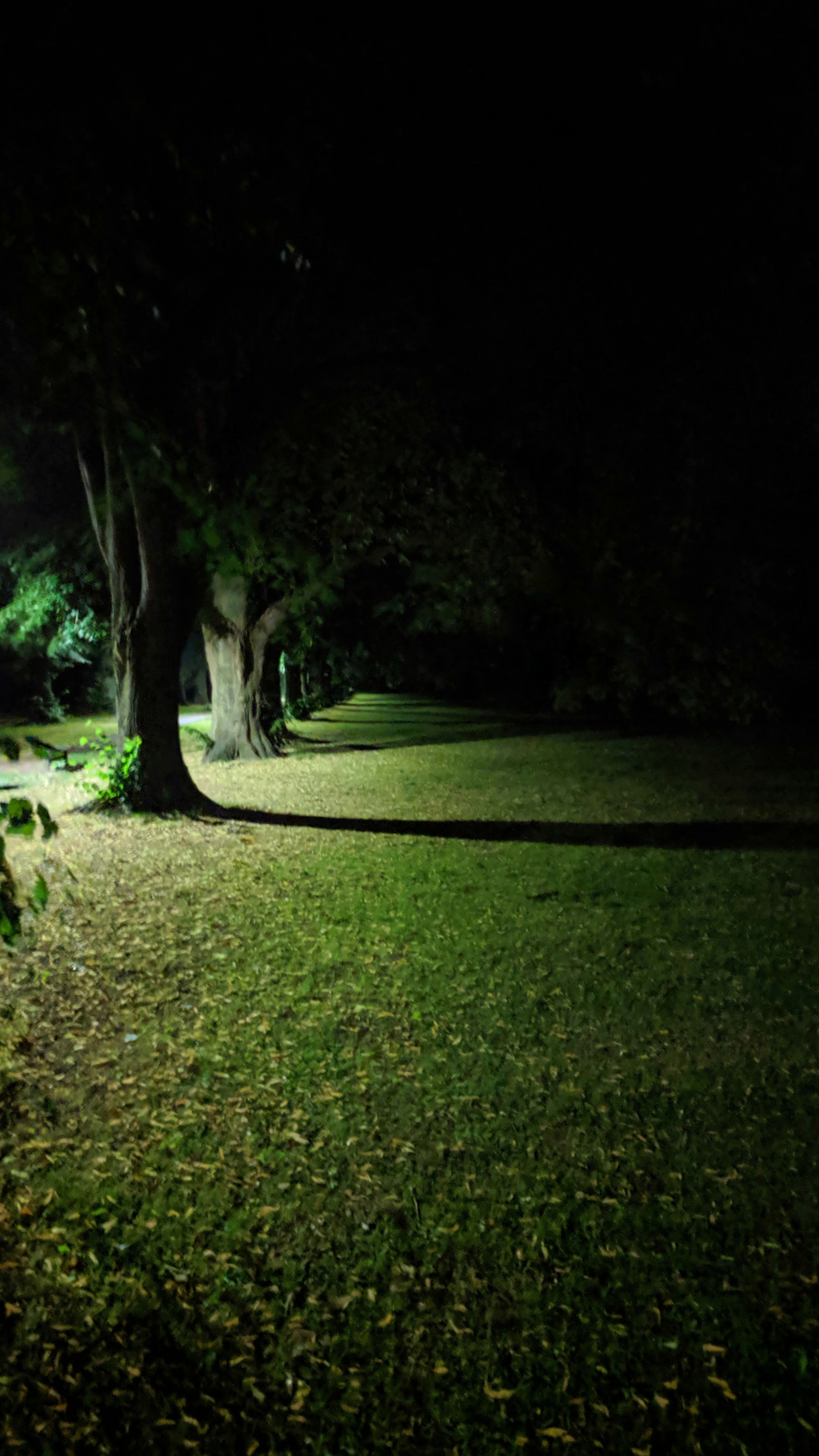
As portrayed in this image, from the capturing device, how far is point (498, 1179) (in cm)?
389

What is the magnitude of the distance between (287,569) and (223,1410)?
15218 mm

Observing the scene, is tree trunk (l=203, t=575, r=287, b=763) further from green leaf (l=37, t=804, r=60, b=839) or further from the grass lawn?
green leaf (l=37, t=804, r=60, b=839)

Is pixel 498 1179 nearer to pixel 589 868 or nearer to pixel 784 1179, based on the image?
pixel 784 1179

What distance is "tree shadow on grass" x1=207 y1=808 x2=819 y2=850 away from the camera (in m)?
11.3

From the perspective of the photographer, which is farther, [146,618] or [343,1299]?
[146,618]

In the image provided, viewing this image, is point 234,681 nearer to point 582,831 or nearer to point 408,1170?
point 582,831

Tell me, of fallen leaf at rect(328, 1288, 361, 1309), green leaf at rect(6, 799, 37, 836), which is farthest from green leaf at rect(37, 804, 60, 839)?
fallen leaf at rect(328, 1288, 361, 1309)

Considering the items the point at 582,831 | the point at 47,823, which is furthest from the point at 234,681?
the point at 47,823

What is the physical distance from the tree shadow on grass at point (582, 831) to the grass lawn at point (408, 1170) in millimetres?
2575

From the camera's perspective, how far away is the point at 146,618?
38.3ft

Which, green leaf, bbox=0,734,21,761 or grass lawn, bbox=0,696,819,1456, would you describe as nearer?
grass lawn, bbox=0,696,819,1456

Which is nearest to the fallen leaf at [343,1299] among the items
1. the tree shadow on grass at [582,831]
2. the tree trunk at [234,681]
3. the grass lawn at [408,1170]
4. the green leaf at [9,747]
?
the grass lawn at [408,1170]

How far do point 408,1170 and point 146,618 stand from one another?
9051mm

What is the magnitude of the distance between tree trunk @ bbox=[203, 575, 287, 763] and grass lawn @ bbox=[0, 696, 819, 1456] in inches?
442
